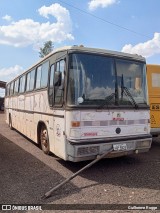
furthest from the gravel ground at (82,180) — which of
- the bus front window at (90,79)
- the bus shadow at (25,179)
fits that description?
the bus front window at (90,79)

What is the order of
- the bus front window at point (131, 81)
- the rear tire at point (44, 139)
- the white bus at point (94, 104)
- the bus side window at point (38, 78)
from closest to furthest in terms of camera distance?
the white bus at point (94, 104) → the bus front window at point (131, 81) → the rear tire at point (44, 139) → the bus side window at point (38, 78)

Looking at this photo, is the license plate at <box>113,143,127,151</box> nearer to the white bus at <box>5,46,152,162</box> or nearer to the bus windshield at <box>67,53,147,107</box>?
the white bus at <box>5,46,152,162</box>

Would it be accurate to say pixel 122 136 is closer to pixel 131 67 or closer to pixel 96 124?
pixel 96 124

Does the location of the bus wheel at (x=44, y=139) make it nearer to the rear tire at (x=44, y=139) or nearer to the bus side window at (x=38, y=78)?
the rear tire at (x=44, y=139)

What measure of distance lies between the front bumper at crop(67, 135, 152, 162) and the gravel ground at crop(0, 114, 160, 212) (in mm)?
482

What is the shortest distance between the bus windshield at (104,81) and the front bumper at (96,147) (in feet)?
2.81

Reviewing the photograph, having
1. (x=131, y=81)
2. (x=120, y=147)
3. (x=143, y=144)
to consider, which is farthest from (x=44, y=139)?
(x=131, y=81)

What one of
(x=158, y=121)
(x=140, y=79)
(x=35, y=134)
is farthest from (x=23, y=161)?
(x=158, y=121)

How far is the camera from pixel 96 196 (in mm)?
4734

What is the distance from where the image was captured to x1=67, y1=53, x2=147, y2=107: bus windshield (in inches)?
227

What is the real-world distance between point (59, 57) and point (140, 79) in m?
2.18

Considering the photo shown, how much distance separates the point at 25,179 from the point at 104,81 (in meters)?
2.90

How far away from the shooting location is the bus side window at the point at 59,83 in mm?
6027

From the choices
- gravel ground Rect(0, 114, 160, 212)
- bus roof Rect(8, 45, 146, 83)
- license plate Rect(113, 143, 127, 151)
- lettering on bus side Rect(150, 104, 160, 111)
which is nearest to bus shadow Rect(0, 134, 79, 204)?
gravel ground Rect(0, 114, 160, 212)
